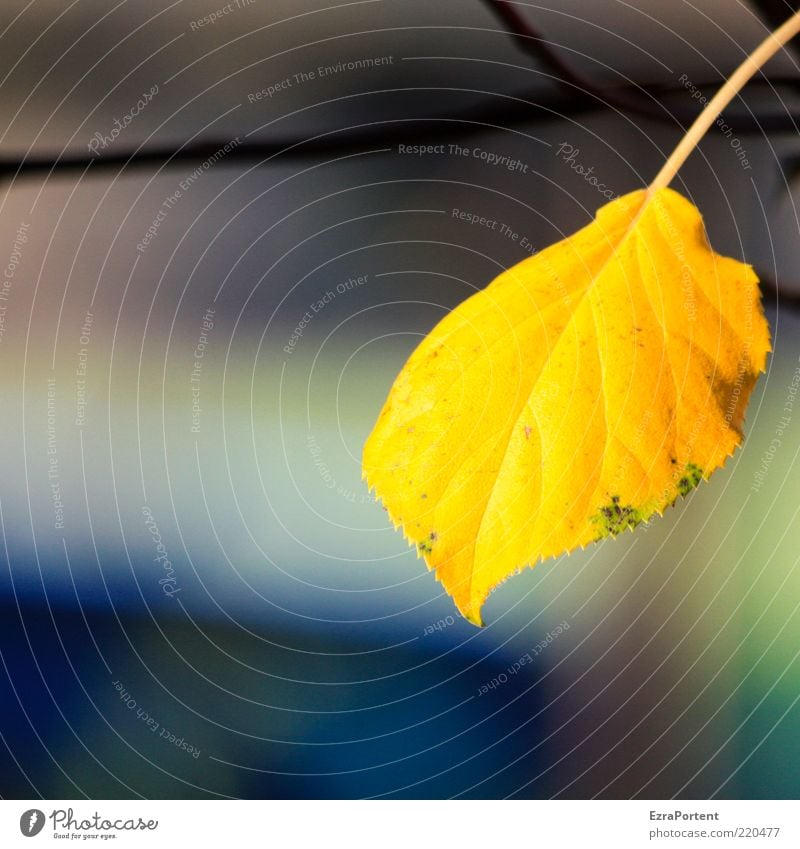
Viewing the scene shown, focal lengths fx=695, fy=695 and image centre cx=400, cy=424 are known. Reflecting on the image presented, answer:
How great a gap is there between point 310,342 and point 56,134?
158 millimetres

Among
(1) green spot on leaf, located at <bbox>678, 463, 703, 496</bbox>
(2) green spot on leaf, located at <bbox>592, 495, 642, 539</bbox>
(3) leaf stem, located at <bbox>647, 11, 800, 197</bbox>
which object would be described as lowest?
(2) green spot on leaf, located at <bbox>592, 495, 642, 539</bbox>

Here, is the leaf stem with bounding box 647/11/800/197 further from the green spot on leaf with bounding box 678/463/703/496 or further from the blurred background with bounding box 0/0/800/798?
the green spot on leaf with bounding box 678/463/703/496

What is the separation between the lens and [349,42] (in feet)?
1.10

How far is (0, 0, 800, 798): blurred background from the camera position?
1.09 feet

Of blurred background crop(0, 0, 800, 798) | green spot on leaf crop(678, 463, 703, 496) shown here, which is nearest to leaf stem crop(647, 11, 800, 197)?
blurred background crop(0, 0, 800, 798)

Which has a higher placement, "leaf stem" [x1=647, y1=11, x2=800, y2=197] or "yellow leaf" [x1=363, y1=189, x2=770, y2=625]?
"leaf stem" [x1=647, y1=11, x2=800, y2=197]

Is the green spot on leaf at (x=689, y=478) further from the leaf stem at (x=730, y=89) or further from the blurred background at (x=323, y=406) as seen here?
the leaf stem at (x=730, y=89)

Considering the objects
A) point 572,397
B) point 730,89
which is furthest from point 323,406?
point 730,89

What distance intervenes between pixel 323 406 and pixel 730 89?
9.8 inches

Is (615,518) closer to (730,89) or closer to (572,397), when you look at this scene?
(572,397)

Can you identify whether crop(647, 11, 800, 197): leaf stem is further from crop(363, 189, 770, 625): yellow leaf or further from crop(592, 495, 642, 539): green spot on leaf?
crop(592, 495, 642, 539): green spot on leaf

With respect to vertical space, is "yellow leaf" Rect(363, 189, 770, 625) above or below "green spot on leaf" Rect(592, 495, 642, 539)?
above

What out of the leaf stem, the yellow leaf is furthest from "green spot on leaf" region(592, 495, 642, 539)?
the leaf stem

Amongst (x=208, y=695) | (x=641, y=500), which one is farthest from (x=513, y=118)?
(x=208, y=695)
